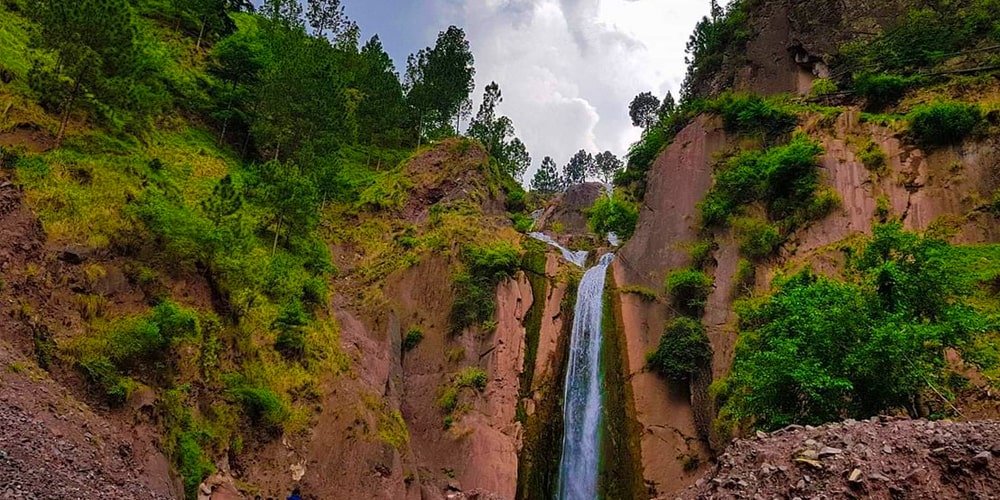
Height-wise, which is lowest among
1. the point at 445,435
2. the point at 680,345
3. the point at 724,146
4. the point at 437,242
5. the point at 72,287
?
the point at 445,435

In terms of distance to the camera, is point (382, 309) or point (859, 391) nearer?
point (859, 391)

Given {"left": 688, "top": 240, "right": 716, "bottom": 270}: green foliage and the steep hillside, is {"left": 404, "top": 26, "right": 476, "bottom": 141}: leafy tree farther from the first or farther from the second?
{"left": 688, "top": 240, "right": 716, "bottom": 270}: green foliage

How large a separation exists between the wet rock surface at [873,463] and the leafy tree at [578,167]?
10213 cm

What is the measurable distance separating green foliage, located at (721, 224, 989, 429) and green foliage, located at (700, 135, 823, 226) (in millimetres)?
9385

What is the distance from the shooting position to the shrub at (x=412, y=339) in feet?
94.2

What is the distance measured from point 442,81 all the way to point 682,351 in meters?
36.2

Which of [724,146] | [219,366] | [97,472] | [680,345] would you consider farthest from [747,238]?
[97,472]

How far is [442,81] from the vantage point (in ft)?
172

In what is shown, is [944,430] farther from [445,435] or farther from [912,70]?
[912,70]

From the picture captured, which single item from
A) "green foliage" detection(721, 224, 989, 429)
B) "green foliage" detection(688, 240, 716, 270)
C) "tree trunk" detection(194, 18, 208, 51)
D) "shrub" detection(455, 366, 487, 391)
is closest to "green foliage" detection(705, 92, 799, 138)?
"green foliage" detection(688, 240, 716, 270)

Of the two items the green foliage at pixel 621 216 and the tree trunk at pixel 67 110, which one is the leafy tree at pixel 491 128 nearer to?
the green foliage at pixel 621 216

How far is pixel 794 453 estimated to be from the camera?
430 inches

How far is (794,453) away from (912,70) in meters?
28.1

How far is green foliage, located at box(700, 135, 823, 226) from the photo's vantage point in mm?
25969
